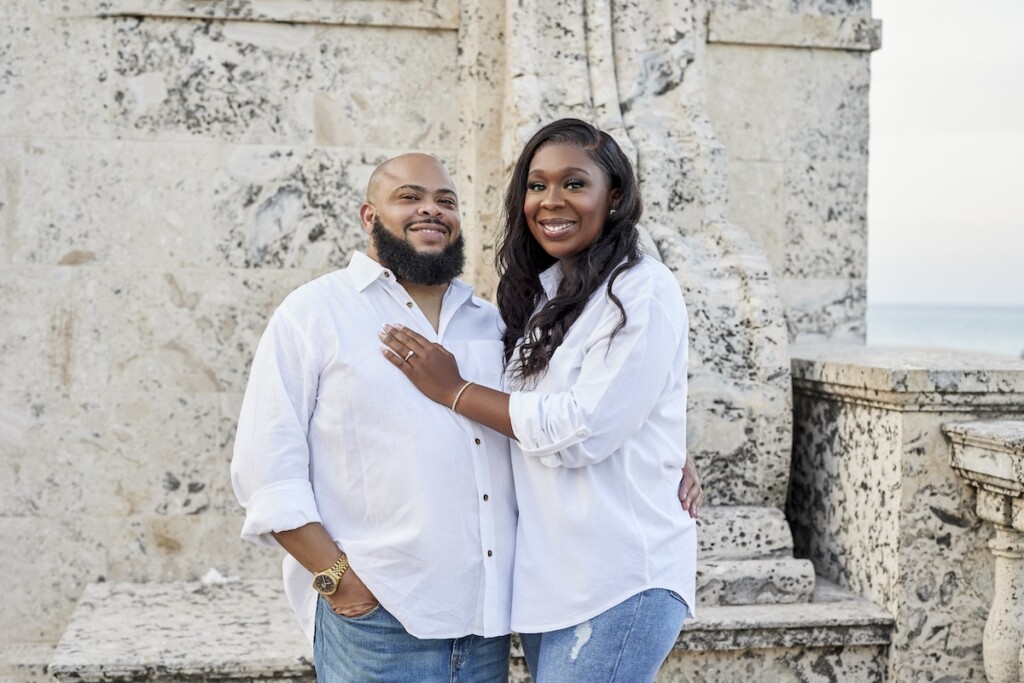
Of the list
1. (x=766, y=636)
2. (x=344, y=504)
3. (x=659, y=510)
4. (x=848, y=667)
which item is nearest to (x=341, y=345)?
(x=344, y=504)

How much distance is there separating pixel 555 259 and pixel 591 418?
50 centimetres

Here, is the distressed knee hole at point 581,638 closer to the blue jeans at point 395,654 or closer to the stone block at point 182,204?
the blue jeans at point 395,654

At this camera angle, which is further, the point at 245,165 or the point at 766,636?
the point at 245,165

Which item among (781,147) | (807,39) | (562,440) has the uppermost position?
(807,39)

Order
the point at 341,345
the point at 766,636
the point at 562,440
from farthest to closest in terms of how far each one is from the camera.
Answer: the point at 766,636, the point at 341,345, the point at 562,440

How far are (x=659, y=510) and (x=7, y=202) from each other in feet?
8.92

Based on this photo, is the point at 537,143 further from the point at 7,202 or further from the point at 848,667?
the point at 7,202

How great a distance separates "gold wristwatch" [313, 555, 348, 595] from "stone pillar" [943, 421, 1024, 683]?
181 cm

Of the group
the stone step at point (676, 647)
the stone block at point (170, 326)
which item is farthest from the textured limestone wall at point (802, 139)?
the stone block at point (170, 326)

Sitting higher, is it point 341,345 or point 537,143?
point 537,143

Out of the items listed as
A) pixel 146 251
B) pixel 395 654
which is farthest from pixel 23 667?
pixel 395 654

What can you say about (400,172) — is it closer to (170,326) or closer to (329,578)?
(329,578)

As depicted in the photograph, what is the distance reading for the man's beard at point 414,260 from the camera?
8.05 ft

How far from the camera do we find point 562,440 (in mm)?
2158
